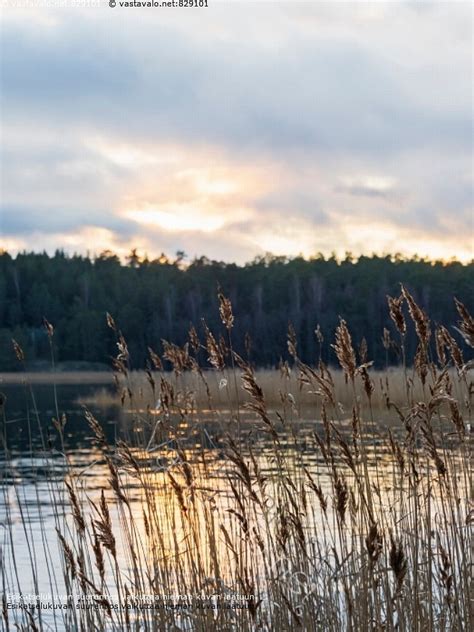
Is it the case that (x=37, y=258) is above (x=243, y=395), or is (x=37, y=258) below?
above

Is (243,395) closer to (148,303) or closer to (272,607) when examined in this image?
(272,607)

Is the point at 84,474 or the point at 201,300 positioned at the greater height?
the point at 201,300

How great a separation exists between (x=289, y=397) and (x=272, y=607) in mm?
941

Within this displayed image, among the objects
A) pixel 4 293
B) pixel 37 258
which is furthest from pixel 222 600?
pixel 37 258

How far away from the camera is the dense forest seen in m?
72.7

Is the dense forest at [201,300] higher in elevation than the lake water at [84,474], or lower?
higher

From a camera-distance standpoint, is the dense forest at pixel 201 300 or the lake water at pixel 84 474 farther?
the dense forest at pixel 201 300

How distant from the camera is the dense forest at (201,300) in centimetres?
7269

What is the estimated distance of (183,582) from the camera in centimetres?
445

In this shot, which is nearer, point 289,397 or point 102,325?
point 289,397

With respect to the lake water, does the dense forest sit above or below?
above

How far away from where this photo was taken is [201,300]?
78.7 metres

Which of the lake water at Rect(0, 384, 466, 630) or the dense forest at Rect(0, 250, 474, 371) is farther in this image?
the dense forest at Rect(0, 250, 474, 371)

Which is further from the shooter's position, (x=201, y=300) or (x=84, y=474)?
(x=201, y=300)
